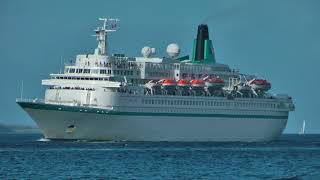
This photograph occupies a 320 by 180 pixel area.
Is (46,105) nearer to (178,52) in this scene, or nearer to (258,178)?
(178,52)

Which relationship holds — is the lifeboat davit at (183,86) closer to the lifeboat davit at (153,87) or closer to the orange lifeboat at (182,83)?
the orange lifeboat at (182,83)

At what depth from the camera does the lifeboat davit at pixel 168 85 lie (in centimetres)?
11872

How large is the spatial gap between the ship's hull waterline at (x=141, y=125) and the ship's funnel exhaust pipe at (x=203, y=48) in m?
8.23

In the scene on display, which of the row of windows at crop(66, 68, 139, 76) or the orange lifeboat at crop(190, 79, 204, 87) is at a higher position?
the row of windows at crop(66, 68, 139, 76)

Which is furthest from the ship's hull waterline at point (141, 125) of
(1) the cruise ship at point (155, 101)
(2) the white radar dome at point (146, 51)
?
(2) the white radar dome at point (146, 51)

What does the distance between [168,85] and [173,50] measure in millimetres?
10404

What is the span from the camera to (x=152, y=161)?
90.3 meters

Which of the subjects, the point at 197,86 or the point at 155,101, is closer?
the point at 155,101

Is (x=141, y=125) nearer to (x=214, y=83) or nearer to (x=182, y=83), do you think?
(x=182, y=83)

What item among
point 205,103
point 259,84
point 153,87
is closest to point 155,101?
point 153,87

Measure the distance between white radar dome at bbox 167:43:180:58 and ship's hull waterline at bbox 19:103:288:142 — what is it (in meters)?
8.79

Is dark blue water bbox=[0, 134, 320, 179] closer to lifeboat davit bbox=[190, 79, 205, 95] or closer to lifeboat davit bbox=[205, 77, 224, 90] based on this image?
lifeboat davit bbox=[190, 79, 205, 95]

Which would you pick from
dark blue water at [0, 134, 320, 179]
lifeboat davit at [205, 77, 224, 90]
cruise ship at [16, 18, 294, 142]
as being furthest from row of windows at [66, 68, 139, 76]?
lifeboat davit at [205, 77, 224, 90]

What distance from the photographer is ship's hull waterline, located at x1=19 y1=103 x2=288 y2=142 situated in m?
110
